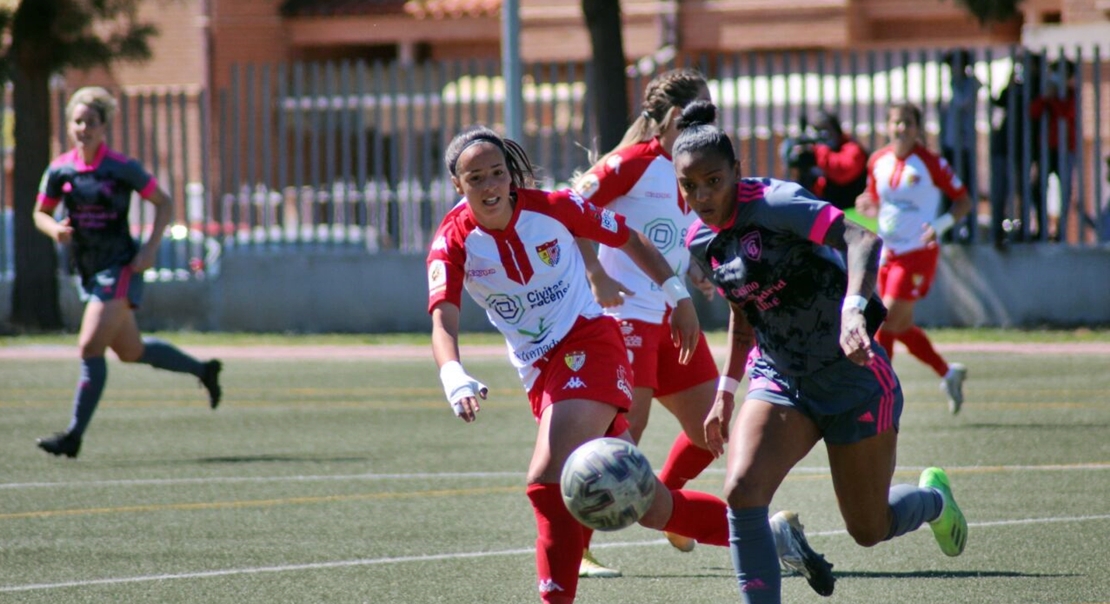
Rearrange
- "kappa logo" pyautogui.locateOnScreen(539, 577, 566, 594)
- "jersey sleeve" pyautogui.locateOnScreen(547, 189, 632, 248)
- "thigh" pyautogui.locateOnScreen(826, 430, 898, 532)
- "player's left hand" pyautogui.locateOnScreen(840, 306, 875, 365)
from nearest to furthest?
"player's left hand" pyautogui.locateOnScreen(840, 306, 875, 365) < "kappa logo" pyautogui.locateOnScreen(539, 577, 566, 594) < "thigh" pyautogui.locateOnScreen(826, 430, 898, 532) < "jersey sleeve" pyautogui.locateOnScreen(547, 189, 632, 248)

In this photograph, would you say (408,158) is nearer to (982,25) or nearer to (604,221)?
(982,25)

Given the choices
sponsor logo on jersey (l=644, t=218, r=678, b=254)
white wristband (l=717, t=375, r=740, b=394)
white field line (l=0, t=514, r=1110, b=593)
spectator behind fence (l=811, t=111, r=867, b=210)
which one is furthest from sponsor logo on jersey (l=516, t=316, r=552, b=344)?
spectator behind fence (l=811, t=111, r=867, b=210)

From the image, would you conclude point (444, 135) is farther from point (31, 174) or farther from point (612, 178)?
point (612, 178)

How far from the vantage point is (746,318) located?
5922 mm

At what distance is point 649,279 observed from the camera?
287 inches

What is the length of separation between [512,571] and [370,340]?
1316cm

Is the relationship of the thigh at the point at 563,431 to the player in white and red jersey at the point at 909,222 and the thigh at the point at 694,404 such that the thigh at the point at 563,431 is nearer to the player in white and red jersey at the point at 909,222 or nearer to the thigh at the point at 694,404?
the thigh at the point at 694,404

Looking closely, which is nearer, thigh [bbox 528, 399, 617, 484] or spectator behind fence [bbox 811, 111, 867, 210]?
thigh [bbox 528, 399, 617, 484]

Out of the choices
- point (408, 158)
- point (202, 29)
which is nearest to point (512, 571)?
point (408, 158)

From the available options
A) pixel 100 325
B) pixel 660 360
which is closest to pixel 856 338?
pixel 660 360

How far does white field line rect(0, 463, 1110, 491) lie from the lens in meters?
9.59

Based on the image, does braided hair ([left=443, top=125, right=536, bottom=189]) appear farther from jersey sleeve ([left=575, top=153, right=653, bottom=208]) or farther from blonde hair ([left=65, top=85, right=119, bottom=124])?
blonde hair ([left=65, top=85, right=119, bottom=124])

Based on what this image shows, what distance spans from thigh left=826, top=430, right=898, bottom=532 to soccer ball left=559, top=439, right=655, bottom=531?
2.28 feet

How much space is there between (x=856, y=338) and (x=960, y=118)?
14844mm
